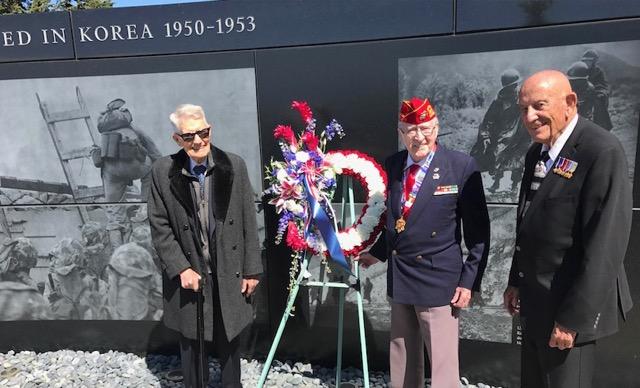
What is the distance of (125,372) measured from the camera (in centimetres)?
362

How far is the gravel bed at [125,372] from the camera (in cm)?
343

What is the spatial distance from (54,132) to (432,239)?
328cm

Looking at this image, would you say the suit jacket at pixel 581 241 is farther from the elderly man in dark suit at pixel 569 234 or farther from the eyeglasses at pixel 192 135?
the eyeglasses at pixel 192 135

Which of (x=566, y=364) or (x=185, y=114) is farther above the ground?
(x=185, y=114)

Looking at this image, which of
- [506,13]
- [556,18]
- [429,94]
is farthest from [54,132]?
[556,18]

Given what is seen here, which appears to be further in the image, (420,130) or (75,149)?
(75,149)

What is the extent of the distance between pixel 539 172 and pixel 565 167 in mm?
145

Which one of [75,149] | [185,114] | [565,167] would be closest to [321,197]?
[185,114]

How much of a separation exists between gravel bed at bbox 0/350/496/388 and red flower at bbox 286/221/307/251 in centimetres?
127

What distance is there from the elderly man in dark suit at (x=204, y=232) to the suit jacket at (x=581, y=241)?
1.59 metres

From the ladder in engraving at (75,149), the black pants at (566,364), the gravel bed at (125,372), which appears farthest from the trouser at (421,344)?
the ladder in engraving at (75,149)

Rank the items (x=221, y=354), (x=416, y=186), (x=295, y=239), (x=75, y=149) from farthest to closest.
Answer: (x=75, y=149)
(x=295, y=239)
(x=221, y=354)
(x=416, y=186)

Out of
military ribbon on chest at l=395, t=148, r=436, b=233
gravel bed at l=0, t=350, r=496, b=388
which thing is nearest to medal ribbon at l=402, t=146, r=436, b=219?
military ribbon on chest at l=395, t=148, r=436, b=233

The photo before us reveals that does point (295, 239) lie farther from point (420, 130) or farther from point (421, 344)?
point (420, 130)
